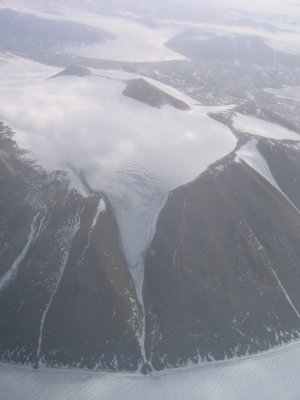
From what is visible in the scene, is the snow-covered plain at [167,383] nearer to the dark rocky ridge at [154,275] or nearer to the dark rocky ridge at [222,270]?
the dark rocky ridge at [154,275]

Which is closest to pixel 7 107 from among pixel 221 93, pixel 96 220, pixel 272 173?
pixel 96 220

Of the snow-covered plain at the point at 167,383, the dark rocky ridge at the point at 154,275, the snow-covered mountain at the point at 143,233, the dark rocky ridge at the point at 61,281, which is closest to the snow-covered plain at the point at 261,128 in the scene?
the snow-covered mountain at the point at 143,233

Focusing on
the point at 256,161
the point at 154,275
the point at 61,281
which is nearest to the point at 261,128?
the point at 256,161

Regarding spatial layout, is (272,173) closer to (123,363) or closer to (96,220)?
(96,220)

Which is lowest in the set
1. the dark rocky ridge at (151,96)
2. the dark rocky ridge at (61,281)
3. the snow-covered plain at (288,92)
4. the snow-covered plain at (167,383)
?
the snow-covered plain at (288,92)

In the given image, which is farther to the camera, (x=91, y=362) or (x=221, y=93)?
(x=221, y=93)

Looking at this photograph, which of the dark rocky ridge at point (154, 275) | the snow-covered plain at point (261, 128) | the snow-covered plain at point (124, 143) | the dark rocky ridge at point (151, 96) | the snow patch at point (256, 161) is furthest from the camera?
the dark rocky ridge at point (151, 96)

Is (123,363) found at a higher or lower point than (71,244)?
lower

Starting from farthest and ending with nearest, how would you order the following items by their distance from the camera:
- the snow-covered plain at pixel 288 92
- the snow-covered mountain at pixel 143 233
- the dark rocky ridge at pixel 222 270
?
1. the snow-covered plain at pixel 288 92
2. the dark rocky ridge at pixel 222 270
3. the snow-covered mountain at pixel 143 233
